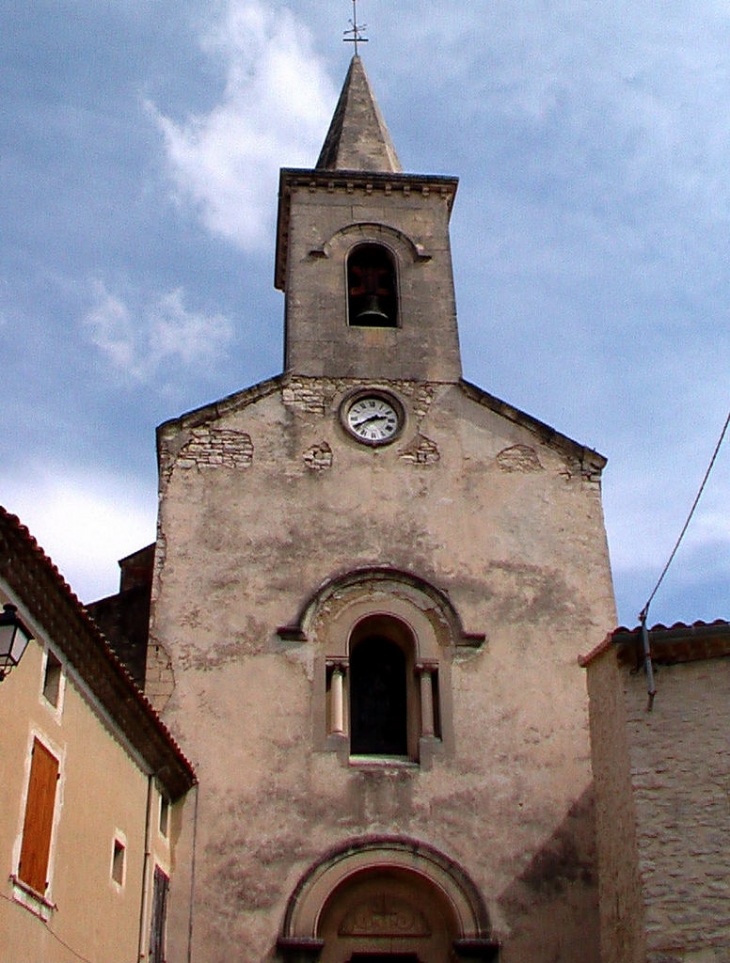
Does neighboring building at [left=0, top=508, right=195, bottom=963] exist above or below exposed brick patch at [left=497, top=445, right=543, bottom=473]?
below

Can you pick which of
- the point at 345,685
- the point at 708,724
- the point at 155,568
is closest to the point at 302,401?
the point at 155,568

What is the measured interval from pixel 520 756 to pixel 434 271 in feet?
29.3

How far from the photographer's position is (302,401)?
18.5 metres

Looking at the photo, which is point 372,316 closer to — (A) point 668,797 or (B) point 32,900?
(A) point 668,797

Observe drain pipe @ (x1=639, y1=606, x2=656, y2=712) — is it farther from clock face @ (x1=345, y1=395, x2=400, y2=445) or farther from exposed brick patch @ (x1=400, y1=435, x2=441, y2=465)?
clock face @ (x1=345, y1=395, x2=400, y2=445)

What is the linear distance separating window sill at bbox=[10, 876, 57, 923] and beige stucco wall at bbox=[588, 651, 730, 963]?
5.59 meters

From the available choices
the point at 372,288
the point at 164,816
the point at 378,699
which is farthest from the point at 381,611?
the point at 372,288

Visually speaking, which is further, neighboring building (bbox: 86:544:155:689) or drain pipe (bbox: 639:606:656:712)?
neighboring building (bbox: 86:544:155:689)

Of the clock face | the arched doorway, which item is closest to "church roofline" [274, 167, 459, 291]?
the clock face

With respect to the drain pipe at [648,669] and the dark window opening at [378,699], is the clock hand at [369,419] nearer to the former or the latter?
the dark window opening at [378,699]

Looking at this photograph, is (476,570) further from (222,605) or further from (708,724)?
(708,724)

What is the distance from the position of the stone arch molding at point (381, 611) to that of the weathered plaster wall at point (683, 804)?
4.61 meters

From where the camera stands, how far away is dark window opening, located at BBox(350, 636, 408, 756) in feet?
53.4

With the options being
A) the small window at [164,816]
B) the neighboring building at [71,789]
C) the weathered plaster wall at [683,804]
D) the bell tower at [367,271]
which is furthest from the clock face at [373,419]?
the weathered plaster wall at [683,804]
